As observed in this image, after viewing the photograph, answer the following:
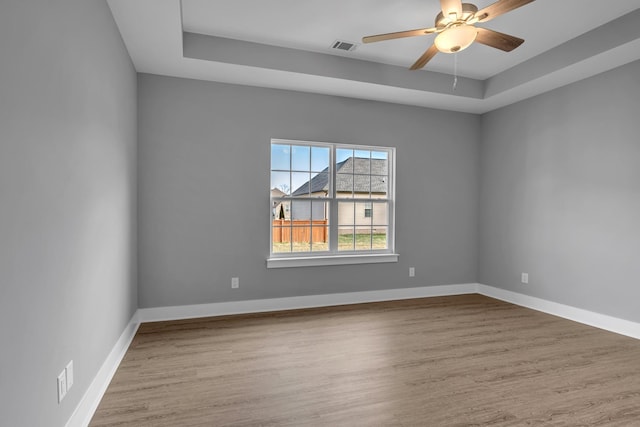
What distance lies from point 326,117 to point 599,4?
2.67 metres

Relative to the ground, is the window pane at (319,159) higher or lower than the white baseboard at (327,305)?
higher

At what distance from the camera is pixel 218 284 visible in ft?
12.9

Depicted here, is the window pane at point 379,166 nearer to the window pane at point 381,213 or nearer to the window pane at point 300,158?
the window pane at point 381,213

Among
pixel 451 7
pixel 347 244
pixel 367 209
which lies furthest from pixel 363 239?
pixel 451 7

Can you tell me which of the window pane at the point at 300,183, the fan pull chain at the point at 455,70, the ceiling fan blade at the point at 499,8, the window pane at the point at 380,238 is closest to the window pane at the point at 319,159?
the window pane at the point at 300,183

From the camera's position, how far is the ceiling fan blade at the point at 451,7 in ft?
7.65

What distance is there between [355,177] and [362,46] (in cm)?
160

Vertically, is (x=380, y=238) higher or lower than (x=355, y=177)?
lower

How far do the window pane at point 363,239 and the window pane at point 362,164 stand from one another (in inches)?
29.7

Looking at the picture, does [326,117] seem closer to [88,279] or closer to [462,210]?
[462,210]

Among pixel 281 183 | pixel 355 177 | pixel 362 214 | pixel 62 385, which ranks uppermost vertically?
pixel 355 177

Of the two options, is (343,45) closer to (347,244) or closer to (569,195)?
(347,244)

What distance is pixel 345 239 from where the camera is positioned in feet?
15.0

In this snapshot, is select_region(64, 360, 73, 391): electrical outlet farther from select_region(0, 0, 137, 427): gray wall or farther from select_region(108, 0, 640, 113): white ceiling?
select_region(108, 0, 640, 113): white ceiling
